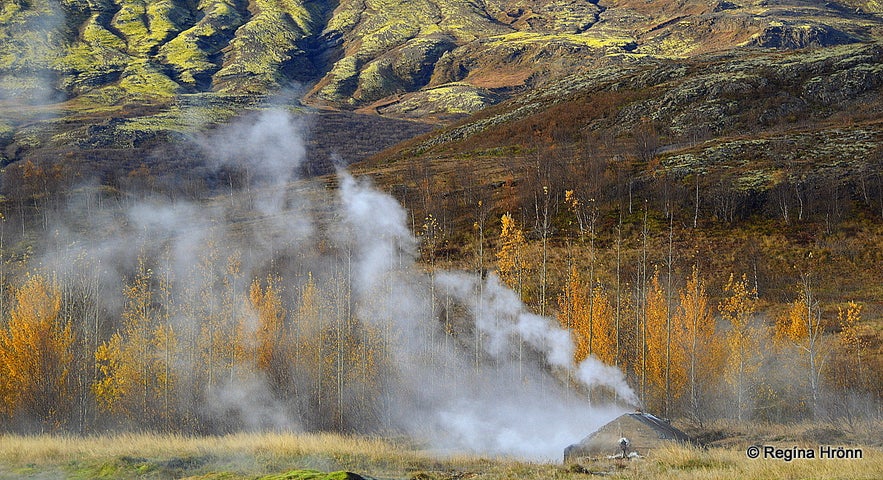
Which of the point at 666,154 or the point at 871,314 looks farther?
the point at 666,154

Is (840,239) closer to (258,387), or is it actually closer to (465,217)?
(465,217)

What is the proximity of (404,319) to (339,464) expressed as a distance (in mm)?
34442

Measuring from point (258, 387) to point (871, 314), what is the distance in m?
45.9

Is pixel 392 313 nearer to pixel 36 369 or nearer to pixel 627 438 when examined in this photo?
pixel 36 369

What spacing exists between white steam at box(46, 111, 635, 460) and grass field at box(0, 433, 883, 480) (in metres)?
7.99

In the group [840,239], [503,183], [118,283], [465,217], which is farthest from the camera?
[503,183]

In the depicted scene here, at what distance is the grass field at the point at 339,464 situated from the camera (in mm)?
16297

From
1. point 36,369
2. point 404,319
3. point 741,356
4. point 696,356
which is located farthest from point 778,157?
point 36,369

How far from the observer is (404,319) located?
5591cm

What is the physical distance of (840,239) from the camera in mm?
68500

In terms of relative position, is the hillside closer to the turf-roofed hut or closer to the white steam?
the white steam

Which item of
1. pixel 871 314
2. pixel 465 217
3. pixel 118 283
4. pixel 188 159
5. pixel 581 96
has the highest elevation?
pixel 581 96

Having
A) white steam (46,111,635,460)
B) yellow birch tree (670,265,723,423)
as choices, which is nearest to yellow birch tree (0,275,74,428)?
white steam (46,111,635,460)

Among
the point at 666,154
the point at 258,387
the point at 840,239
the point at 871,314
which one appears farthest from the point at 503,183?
the point at 258,387
